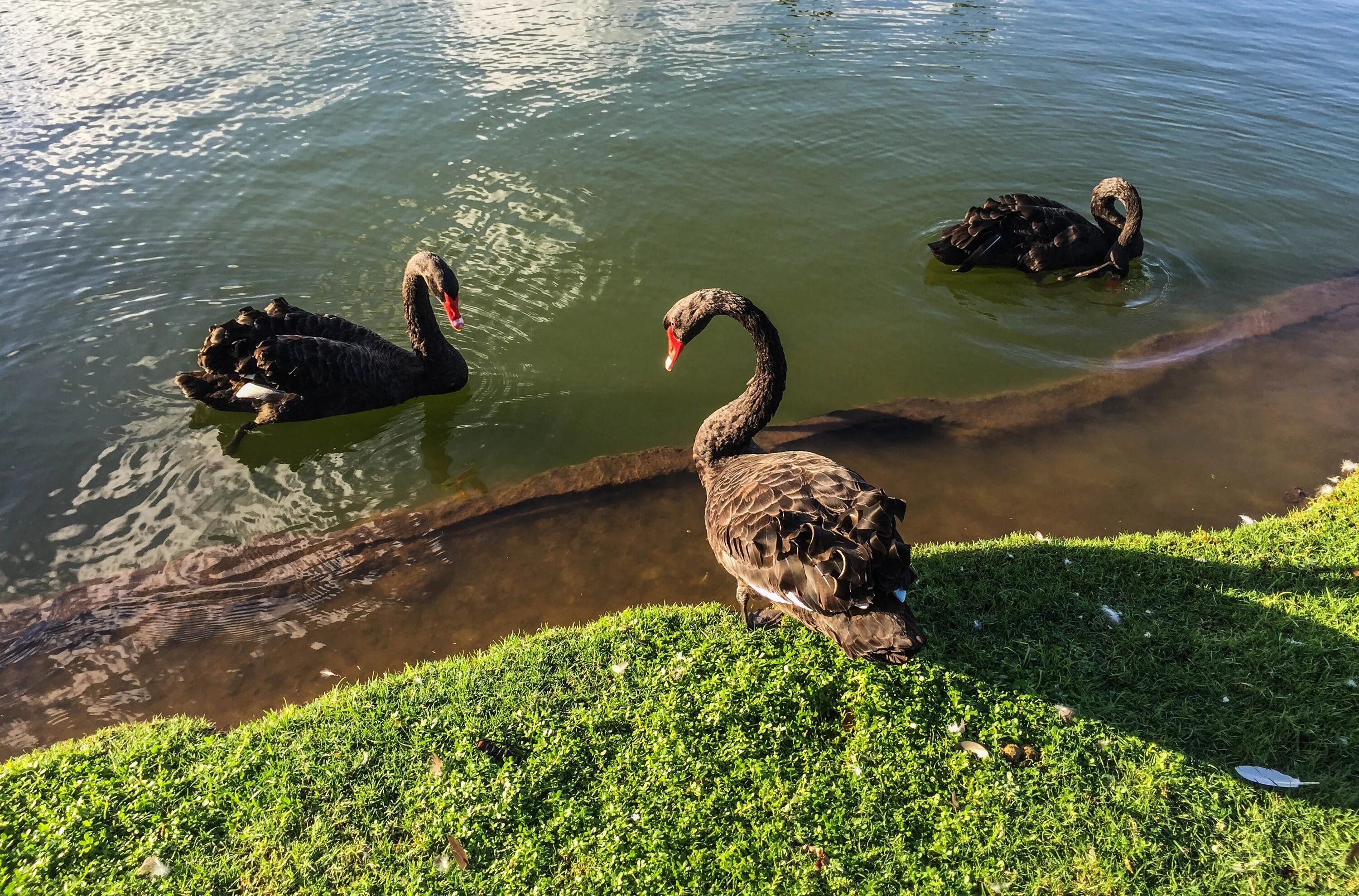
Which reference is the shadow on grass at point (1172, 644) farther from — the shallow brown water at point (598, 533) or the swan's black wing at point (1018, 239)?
the swan's black wing at point (1018, 239)

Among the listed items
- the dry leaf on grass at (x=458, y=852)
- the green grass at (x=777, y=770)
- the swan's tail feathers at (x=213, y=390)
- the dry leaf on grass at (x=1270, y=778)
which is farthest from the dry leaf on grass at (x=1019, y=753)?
the swan's tail feathers at (x=213, y=390)

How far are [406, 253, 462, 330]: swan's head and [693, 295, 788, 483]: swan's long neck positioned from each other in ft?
9.77

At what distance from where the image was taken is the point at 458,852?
11.8 ft

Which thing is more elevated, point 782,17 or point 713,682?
point 782,17

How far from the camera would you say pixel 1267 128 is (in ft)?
40.3

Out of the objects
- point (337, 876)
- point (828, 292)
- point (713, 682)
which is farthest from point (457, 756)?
point (828, 292)

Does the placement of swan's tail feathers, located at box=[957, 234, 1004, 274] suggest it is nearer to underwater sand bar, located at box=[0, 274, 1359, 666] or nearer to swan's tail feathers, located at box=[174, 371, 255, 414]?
underwater sand bar, located at box=[0, 274, 1359, 666]

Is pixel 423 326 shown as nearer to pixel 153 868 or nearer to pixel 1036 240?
pixel 153 868

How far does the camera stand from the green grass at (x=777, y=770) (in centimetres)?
353

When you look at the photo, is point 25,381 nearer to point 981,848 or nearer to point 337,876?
point 337,876

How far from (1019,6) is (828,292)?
13.0m

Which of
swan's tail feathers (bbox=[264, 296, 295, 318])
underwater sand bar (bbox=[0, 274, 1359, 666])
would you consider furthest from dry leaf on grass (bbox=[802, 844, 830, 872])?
swan's tail feathers (bbox=[264, 296, 295, 318])

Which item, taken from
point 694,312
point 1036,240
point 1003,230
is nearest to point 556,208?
point 694,312

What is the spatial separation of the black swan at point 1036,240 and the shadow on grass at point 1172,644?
4.91 meters
